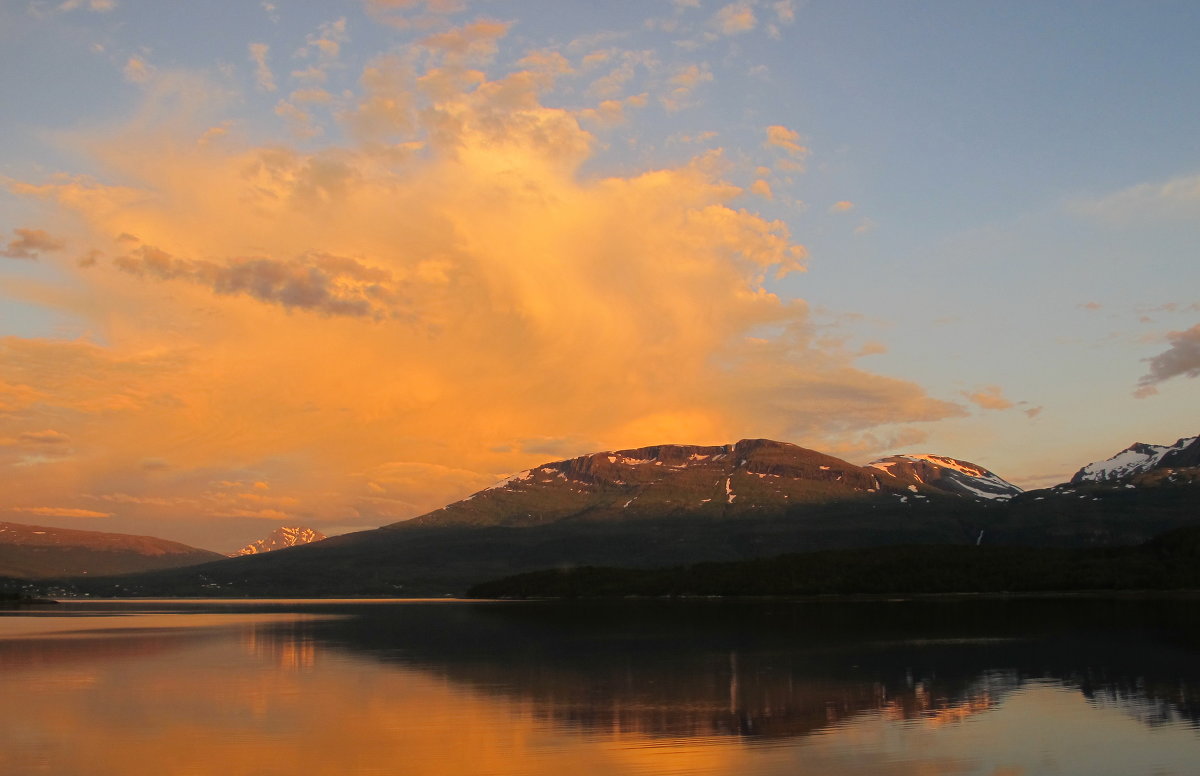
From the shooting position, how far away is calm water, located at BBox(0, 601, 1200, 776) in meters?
35.7

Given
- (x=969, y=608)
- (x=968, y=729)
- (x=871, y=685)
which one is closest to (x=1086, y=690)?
(x=871, y=685)

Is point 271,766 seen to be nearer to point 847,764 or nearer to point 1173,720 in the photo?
point 847,764

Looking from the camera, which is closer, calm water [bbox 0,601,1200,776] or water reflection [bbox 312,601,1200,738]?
calm water [bbox 0,601,1200,776]

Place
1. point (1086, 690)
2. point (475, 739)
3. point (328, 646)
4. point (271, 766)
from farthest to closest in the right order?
1. point (328, 646)
2. point (1086, 690)
3. point (475, 739)
4. point (271, 766)

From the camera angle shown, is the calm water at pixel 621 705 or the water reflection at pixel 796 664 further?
the water reflection at pixel 796 664

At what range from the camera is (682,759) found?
115 ft

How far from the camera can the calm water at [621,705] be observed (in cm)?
3566

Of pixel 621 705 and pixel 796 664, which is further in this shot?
pixel 796 664

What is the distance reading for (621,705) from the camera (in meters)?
48.1

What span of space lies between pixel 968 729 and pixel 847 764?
9.26 meters

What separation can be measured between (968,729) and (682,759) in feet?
40.5

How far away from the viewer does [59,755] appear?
37875 mm

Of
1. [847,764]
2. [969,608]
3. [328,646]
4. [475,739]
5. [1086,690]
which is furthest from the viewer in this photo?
[969,608]

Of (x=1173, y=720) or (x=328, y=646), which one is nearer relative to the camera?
(x=1173, y=720)
